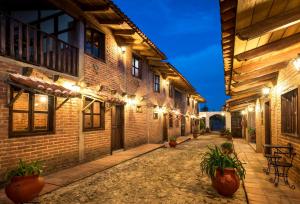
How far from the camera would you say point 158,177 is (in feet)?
21.4

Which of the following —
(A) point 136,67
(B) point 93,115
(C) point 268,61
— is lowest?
(B) point 93,115

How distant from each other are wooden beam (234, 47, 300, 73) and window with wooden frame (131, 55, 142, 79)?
23.7 feet

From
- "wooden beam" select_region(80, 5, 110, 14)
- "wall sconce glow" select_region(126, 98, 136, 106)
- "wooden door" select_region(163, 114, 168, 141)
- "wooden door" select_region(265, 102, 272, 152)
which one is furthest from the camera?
"wooden door" select_region(163, 114, 168, 141)

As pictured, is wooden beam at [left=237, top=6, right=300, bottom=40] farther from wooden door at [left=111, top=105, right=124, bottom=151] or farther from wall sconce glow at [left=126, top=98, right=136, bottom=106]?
wall sconce glow at [left=126, top=98, right=136, bottom=106]

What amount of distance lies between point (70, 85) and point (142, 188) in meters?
3.83

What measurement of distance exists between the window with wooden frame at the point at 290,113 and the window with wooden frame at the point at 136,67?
7.93 meters

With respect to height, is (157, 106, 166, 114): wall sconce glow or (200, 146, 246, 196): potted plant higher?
(157, 106, 166, 114): wall sconce glow

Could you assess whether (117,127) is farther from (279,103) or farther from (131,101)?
(279,103)

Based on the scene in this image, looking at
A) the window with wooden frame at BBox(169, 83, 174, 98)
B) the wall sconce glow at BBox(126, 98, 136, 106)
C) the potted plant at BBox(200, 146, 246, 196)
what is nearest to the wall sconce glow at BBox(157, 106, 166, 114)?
the window with wooden frame at BBox(169, 83, 174, 98)

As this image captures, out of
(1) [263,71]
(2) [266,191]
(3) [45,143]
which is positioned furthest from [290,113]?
(3) [45,143]

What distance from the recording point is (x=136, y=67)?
13.0 meters

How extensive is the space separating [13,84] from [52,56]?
2.04 m

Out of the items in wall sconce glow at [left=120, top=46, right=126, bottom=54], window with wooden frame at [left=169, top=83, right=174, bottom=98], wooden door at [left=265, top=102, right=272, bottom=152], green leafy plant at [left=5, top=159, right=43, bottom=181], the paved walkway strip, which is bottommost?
the paved walkway strip

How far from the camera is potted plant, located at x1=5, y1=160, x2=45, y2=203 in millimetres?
4137
